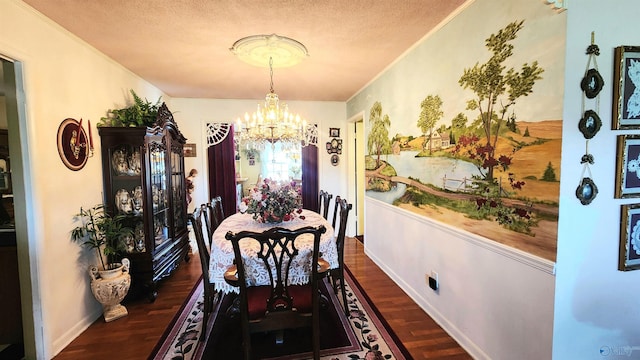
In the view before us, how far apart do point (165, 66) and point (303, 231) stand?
8.84 ft

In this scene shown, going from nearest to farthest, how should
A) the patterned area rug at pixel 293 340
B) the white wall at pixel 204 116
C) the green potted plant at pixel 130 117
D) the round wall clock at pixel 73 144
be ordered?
the patterned area rug at pixel 293 340, the round wall clock at pixel 73 144, the green potted plant at pixel 130 117, the white wall at pixel 204 116

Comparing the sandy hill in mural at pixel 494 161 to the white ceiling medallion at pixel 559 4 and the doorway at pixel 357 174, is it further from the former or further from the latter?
the doorway at pixel 357 174

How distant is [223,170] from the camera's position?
4621mm

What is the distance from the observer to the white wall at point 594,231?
4.21 feet

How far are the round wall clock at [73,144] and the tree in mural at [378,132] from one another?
121 inches

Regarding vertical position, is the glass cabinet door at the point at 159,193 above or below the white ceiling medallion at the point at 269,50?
below

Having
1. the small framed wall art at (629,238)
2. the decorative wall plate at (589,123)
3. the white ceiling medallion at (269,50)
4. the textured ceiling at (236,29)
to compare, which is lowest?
the small framed wall art at (629,238)

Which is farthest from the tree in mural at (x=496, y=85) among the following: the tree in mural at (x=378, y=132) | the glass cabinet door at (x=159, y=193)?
the glass cabinet door at (x=159, y=193)

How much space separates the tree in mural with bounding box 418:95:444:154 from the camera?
226 cm

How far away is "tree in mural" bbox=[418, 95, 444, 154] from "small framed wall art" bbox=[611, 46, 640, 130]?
1.00m

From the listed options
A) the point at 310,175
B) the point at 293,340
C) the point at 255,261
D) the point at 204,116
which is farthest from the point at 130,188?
the point at 310,175

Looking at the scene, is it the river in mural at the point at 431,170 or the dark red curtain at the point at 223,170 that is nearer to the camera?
the river in mural at the point at 431,170

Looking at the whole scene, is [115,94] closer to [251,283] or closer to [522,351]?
[251,283]

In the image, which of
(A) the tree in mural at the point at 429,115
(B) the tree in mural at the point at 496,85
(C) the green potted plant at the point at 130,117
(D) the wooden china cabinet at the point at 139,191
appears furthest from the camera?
(C) the green potted plant at the point at 130,117
